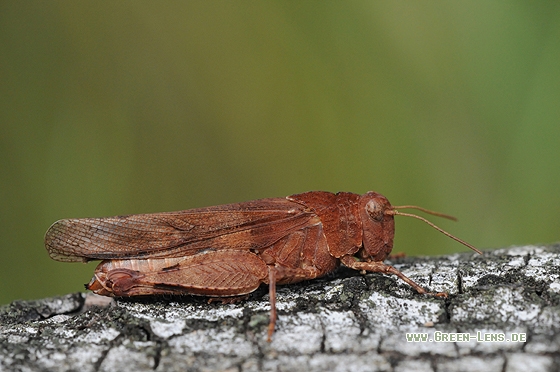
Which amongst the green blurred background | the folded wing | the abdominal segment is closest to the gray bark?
the abdominal segment

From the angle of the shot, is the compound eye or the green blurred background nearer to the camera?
the compound eye

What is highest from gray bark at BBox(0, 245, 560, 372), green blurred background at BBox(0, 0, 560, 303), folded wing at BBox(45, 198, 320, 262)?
green blurred background at BBox(0, 0, 560, 303)

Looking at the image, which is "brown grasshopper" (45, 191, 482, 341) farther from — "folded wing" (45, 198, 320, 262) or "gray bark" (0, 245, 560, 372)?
"gray bark" (0, 245, 560, 372)

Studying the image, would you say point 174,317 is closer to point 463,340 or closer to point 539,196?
point 463,340

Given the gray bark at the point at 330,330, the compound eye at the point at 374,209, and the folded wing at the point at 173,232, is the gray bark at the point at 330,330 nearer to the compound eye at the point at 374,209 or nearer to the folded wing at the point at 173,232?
the folded wing at the point at 173,232

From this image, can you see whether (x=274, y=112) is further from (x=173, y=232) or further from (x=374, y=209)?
(x=173, y=232)

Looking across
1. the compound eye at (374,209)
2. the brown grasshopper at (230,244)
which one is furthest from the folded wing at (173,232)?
the compound eye at (374,209)

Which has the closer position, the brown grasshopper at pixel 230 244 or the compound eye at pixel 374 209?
the brown grasshopper at pixel 230 244

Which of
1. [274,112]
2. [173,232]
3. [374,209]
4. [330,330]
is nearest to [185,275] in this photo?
[173,232]
